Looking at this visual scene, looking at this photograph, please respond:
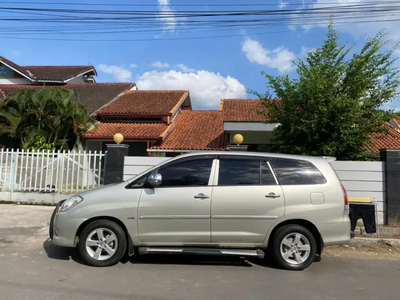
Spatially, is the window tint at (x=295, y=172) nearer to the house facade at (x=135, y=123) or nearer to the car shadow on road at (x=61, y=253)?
the car shadow on road at (x=61, y=253)

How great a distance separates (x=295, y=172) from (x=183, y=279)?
227cm

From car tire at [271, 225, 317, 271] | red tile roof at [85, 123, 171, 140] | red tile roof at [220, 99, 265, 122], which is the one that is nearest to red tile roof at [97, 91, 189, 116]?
red tile roof at [85, 123, 171, 140]

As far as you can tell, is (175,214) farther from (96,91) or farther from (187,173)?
(96,91)

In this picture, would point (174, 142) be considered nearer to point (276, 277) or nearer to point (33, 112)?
point (33, 112)

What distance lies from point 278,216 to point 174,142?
10731 mm

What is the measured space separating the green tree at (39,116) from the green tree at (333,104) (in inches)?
319

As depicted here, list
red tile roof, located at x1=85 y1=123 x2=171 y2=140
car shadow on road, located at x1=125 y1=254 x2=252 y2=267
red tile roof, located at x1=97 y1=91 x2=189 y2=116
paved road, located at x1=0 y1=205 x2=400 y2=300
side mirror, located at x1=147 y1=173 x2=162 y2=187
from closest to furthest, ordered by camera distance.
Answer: paved road, located at x1=0 y1=205 x2=400 y2=300 → side mirror, located at x1=147 y1=173 x2=162 y2=187 → car shadow on road, located at x1=125 y1=254 x2=252 y2=267 → red tile roof, located at x1=85 y1=123 x2=171 y2=140 → red tile roof, located at x1=97 y1=91 x2=189 y2=116

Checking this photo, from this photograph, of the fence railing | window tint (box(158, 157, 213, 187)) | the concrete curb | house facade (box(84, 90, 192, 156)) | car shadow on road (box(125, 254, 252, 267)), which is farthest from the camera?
house facade (box(84, 90, 192, 156))

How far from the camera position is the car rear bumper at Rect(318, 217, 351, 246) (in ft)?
15.7

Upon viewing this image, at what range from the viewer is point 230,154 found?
16.7 feet

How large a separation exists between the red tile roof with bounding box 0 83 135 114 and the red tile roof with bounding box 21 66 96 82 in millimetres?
1924

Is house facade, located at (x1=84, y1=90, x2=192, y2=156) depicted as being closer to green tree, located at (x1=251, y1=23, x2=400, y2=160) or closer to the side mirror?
green tree, located at (x1=251, y1=23, x2=400, y2=160)

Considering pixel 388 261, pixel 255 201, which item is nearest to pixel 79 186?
pixel 255 201

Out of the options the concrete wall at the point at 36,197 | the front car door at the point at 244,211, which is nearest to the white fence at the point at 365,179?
the front car door at the point at 244,211
